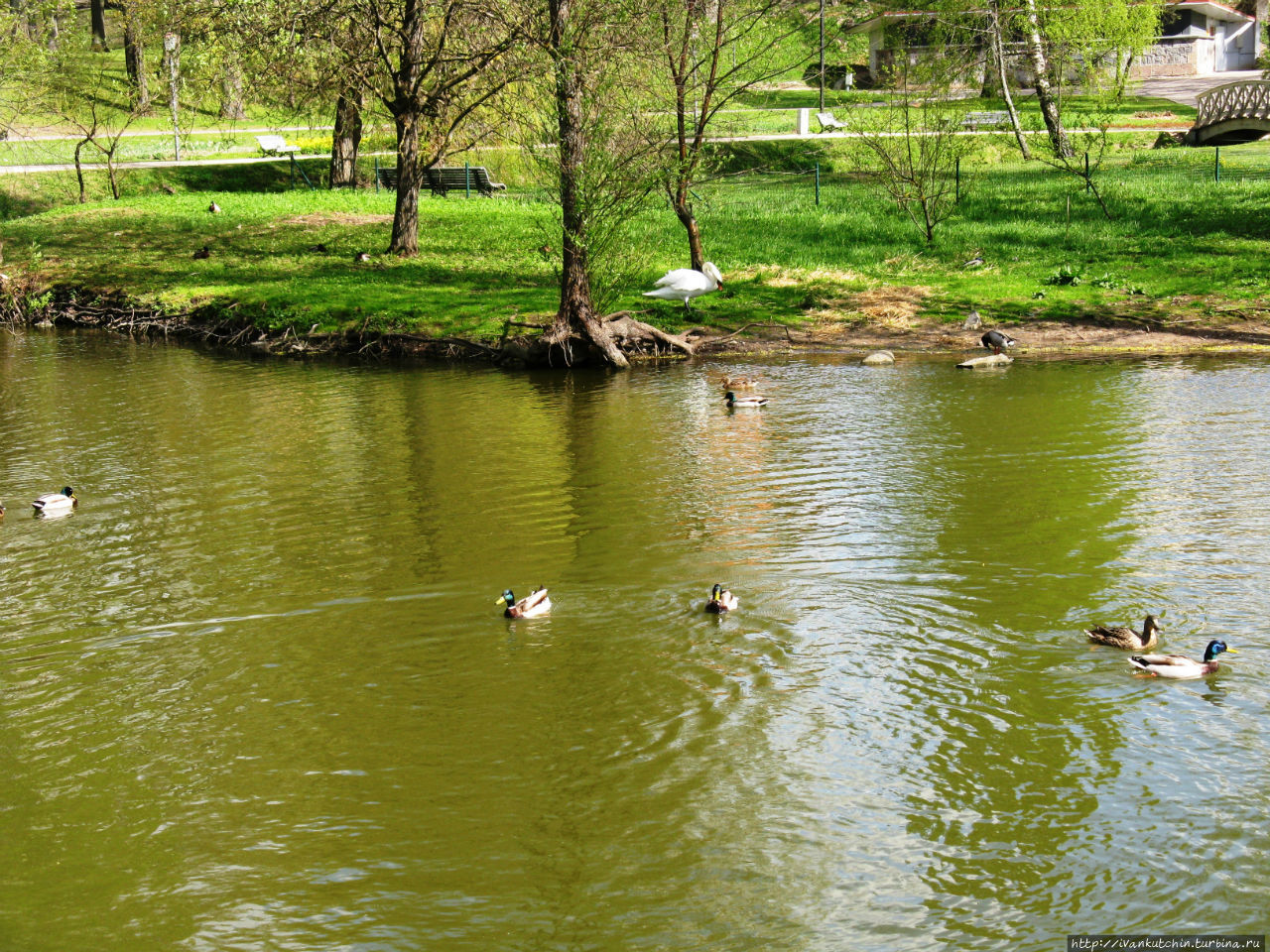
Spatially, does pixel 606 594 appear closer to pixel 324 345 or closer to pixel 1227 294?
pixel 324 345

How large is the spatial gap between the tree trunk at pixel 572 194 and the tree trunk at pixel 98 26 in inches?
2408

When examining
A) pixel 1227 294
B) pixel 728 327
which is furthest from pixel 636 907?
pixel 1227 294

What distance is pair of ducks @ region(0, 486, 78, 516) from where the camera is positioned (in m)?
14.8

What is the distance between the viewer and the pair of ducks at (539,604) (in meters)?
11.2

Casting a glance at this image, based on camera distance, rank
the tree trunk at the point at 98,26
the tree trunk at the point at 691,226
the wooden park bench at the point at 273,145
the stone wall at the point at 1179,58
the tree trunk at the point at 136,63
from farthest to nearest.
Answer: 1. the stone wall at the point at 1179,58
2. the tree trunk at the point at 98,26
3. the wooden park bench at the point at 273,145
4. the tree trunk at the point at 136,63
5. the tree trunk at the point at 691,226

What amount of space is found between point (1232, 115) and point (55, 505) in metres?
42.4

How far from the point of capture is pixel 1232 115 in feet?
142

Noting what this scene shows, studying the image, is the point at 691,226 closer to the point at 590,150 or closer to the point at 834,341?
the point at 834,341

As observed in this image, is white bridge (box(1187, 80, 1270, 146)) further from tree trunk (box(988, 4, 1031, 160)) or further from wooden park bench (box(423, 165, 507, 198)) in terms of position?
wooden park bench (box(423, 165, 507, 198))

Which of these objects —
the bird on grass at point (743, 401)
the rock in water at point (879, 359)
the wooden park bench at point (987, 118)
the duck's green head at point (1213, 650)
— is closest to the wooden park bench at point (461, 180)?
the wooden park bench at point (987, 118)

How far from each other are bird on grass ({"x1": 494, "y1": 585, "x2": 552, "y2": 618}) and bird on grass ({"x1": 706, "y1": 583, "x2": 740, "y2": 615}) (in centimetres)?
155

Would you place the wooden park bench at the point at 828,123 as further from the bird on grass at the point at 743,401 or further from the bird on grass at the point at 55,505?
the bird on grass at the point at 55,505

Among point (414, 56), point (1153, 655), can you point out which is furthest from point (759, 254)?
point (1153, 655)

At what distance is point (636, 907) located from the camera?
7.27 meters
